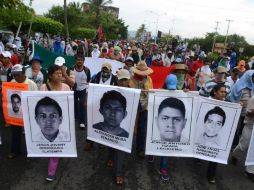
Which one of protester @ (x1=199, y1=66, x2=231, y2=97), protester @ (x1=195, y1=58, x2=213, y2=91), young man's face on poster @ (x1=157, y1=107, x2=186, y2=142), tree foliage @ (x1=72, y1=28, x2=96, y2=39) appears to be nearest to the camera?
young man's face on poster @ (x1=157, y1=107, x2=186, y2=142)

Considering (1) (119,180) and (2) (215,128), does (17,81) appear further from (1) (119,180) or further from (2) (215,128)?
(2) (215,128)

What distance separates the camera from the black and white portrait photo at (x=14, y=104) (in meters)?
5.24

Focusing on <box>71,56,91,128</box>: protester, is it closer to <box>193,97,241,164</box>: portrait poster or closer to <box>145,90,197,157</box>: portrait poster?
<box>145,90,197,157</box>: portrait poster

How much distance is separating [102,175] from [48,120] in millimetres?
1274

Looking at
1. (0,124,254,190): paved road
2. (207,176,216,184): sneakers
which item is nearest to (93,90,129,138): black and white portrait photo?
(0,124,254,190): paved road

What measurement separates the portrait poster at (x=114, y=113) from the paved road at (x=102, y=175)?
0.63 m

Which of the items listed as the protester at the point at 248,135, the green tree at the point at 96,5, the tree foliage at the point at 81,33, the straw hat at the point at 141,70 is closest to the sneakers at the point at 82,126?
the straw hat at the point at 141,70

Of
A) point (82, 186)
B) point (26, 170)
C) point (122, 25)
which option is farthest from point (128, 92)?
point (122, 25)

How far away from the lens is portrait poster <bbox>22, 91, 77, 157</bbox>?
4.79m

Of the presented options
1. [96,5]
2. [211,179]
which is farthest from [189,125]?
[96,5]

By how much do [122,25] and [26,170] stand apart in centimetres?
8103

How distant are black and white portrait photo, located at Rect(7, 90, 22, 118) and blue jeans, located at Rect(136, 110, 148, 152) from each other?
2.03m

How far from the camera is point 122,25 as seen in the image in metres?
84.1

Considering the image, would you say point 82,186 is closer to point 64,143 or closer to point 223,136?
point 64,143
